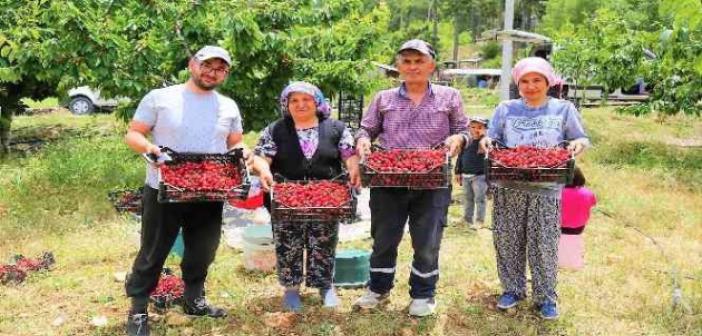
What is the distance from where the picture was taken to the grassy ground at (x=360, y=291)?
441 centimetres

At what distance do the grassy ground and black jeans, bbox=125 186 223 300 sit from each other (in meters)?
0.38

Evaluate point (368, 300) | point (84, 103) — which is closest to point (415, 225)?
point (368, 300)

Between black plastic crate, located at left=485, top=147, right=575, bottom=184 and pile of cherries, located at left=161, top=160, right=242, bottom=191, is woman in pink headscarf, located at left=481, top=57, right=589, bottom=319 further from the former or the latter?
pile of cherries, located at left=161, top=160, right=242, bottom=191

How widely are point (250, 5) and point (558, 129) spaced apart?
14.0 feet

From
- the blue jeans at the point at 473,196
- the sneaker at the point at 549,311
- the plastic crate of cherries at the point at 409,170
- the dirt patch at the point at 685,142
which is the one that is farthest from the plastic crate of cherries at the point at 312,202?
the dirt patch at the point at 685,142

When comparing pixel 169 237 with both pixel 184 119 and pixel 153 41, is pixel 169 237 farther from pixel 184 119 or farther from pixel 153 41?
pixel 153 41

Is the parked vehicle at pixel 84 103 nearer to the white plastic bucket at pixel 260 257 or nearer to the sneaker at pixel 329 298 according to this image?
the white plastic bucket at pixel 260 257

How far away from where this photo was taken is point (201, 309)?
4441mm

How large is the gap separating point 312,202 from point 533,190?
54.1 inches

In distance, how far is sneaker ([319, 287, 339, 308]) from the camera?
15.1 ft

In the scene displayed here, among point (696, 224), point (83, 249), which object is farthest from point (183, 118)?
point (696, 224)

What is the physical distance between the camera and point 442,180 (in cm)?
388

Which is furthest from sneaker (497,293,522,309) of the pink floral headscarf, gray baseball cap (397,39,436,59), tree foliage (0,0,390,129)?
tree foliage (0,0,390,129)

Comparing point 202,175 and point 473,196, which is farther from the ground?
point 202,175
